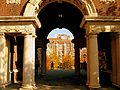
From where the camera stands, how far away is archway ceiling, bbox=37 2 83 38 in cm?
2548

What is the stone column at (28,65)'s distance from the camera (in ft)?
56.2

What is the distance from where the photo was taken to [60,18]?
28.7 m

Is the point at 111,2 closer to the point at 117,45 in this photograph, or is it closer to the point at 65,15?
the point at 117,45

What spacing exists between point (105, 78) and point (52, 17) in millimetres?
9775

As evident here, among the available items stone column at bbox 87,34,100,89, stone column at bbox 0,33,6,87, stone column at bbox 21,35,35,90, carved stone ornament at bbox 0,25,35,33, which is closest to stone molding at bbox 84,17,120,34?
stone column at bbox 87,34,100,89

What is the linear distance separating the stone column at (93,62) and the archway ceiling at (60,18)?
8179 millimetres

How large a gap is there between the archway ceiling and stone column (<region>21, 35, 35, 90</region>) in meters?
7.81

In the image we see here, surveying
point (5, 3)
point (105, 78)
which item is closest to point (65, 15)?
point (105, 78)

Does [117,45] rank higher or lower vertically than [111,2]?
lower

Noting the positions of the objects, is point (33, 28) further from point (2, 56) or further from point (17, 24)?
point (2, 56)

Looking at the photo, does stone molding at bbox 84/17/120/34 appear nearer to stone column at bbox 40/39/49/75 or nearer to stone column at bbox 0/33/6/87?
stone column at bbox 0/33/6/87

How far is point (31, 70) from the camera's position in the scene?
17.3 meters

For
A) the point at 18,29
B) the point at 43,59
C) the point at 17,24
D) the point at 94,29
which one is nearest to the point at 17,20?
the point at 17,24

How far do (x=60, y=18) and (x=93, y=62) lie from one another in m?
12.4
